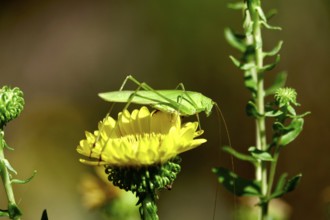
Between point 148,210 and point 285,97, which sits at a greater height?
point 285,97

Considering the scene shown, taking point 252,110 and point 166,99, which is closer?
point 252,110

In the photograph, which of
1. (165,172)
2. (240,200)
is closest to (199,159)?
(240,200)

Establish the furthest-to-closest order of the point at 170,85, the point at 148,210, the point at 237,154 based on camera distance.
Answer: the point at 170,85
the point at 148,210
the point at 237,154

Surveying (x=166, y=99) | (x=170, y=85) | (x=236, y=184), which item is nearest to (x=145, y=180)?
(x=236, y=184)

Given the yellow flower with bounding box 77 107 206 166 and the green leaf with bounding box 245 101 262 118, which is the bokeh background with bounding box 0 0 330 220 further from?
the green leaf with bounding box 245 101 262 118

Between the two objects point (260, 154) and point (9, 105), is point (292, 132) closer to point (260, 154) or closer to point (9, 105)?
point (260, 154)

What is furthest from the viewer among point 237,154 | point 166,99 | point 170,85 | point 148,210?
point 170,85

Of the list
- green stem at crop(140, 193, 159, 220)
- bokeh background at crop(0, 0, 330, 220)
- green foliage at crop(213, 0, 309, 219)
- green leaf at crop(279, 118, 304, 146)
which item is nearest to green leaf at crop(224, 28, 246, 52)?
green foliage at crop(213, 0, 309, 219)
